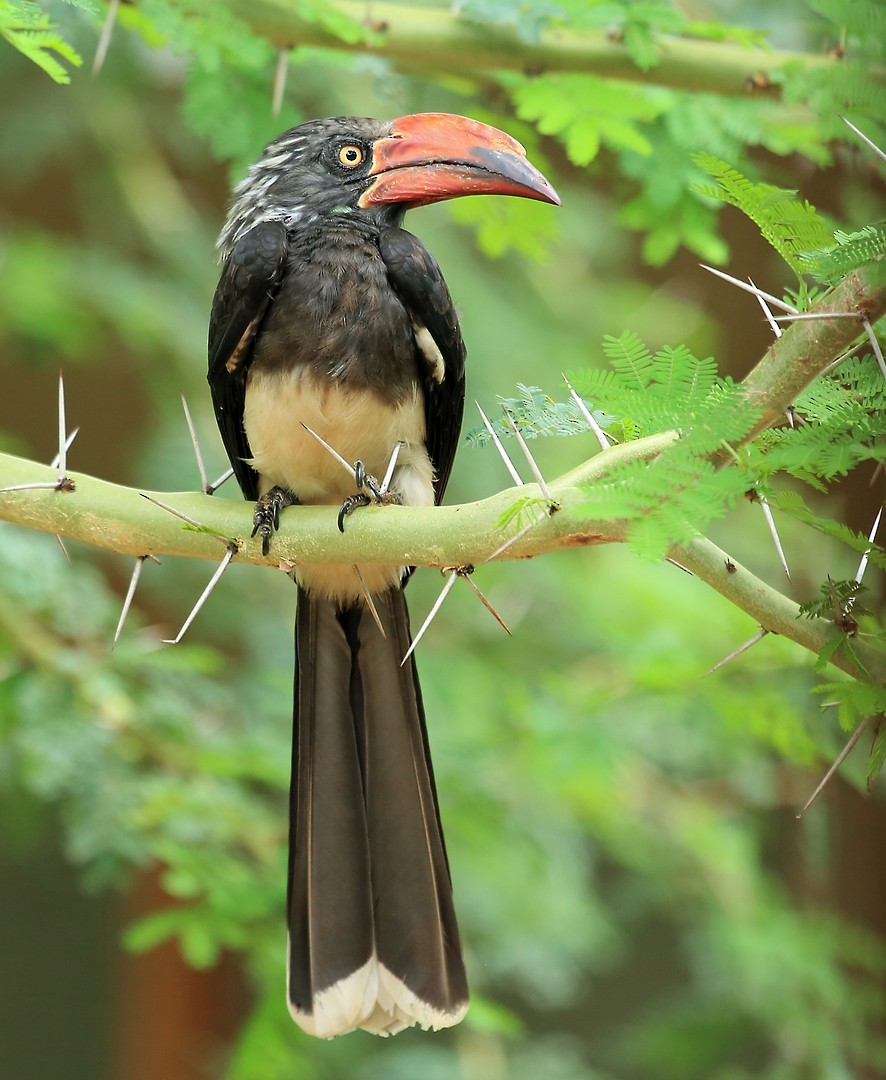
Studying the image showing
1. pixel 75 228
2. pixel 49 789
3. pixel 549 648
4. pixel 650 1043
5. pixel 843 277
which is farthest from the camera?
pixel 75 228

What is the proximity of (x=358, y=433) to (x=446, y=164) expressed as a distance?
584 millimetres

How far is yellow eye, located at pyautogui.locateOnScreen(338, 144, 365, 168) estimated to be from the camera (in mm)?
2861

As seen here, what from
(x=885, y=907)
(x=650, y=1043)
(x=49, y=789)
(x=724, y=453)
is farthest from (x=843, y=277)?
(x=650, y=1043)

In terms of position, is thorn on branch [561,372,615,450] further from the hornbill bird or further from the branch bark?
the branch bark

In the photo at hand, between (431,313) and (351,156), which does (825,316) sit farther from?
(351,156)

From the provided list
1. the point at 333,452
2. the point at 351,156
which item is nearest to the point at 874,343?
the point at 333,452

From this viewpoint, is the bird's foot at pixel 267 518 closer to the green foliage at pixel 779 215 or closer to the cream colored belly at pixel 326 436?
the cream colored belly at pixel 326 436

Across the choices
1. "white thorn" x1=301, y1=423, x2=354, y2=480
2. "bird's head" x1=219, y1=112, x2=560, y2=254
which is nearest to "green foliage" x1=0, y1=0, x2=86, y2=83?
"bird's head" x1=219, y1=112, x2=560, y2=254

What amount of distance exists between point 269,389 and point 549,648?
106 inches

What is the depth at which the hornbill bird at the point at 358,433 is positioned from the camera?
2527 mm

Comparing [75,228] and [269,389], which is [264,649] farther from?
[75,228]

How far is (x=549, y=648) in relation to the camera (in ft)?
16.8

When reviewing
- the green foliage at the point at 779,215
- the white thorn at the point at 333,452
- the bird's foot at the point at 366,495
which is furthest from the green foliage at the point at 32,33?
the green foliage at the point at 779,215

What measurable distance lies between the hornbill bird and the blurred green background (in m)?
0.45
